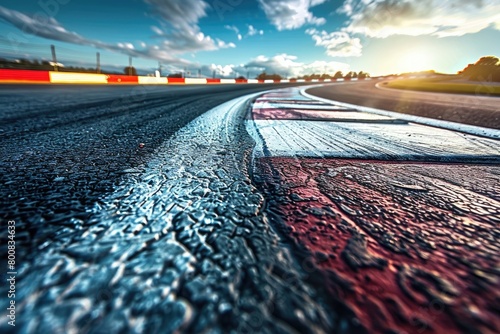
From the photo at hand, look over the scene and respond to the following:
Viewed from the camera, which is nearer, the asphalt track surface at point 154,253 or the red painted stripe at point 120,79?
the asphalt track surface at point 154,253

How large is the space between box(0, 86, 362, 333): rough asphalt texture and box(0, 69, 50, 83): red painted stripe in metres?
15.5

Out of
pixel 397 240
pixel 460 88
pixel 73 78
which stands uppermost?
pixel 73 78

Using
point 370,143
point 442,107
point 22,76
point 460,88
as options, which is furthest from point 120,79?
point 460,88

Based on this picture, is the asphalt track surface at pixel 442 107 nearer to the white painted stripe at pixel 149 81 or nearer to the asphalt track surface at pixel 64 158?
the asphalt track surface at pixel 64 158

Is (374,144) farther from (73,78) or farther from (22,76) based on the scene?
(73,78)

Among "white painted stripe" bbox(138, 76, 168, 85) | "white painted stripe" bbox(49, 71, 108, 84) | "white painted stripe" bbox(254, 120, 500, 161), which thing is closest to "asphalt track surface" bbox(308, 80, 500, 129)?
"white painted stripe" bbox(254, 120, 500, 161)

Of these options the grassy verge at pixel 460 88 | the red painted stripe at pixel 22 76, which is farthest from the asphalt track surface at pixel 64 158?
the grassy verge at pixel 460 88

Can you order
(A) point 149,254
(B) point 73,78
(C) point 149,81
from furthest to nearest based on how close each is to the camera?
(C) point 149,81 < (B) point 73,78 < (A) point 149,254

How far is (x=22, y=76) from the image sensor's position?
37.3 ft

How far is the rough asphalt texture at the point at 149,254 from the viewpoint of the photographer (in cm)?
35

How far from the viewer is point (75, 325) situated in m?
0.33

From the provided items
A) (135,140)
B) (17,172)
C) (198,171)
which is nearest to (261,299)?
(198,171)

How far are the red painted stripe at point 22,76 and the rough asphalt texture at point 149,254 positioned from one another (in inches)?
610

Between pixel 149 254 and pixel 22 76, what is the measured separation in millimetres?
16648
